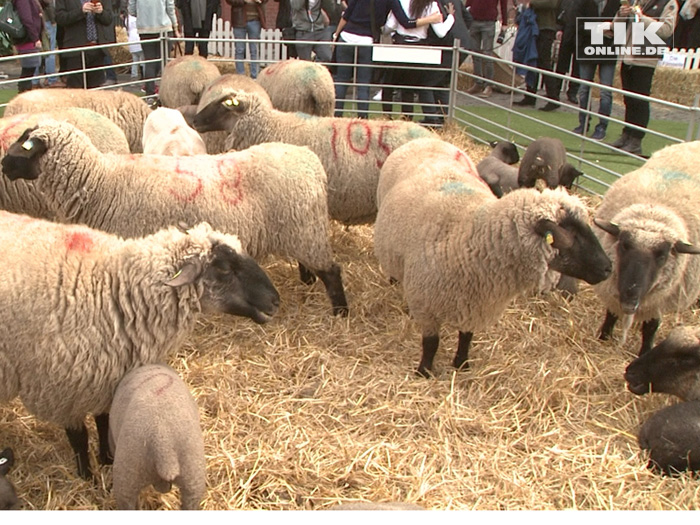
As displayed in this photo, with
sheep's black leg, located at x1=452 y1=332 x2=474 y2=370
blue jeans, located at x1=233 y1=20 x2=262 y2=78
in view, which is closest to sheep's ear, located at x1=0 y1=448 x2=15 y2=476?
sheep's black leg, located at x1=452 y1=332 x2=474 y2=370

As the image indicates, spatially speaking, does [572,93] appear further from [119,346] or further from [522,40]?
[119,346]

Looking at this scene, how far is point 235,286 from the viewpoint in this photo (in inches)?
109

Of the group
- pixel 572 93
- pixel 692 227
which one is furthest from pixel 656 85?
pixel 692 227

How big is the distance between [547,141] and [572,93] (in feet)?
18.0

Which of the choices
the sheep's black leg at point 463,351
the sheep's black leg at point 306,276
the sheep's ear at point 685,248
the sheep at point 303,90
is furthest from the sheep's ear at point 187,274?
the sheep at point 303,90

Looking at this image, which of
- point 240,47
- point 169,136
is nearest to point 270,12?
point 240,47

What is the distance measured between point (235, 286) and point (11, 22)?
23.5ft

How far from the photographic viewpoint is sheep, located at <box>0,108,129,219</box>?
421 centimetres

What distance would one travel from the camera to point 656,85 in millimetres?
11102

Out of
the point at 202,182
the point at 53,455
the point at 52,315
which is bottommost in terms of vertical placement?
the point at 53,455

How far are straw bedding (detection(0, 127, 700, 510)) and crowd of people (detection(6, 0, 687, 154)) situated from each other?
9.90 ft

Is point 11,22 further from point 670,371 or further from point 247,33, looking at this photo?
point 670,371

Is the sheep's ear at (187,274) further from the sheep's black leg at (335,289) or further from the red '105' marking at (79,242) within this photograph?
the sheep's black leg at (335,289)

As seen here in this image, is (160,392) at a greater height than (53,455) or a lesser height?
greater
